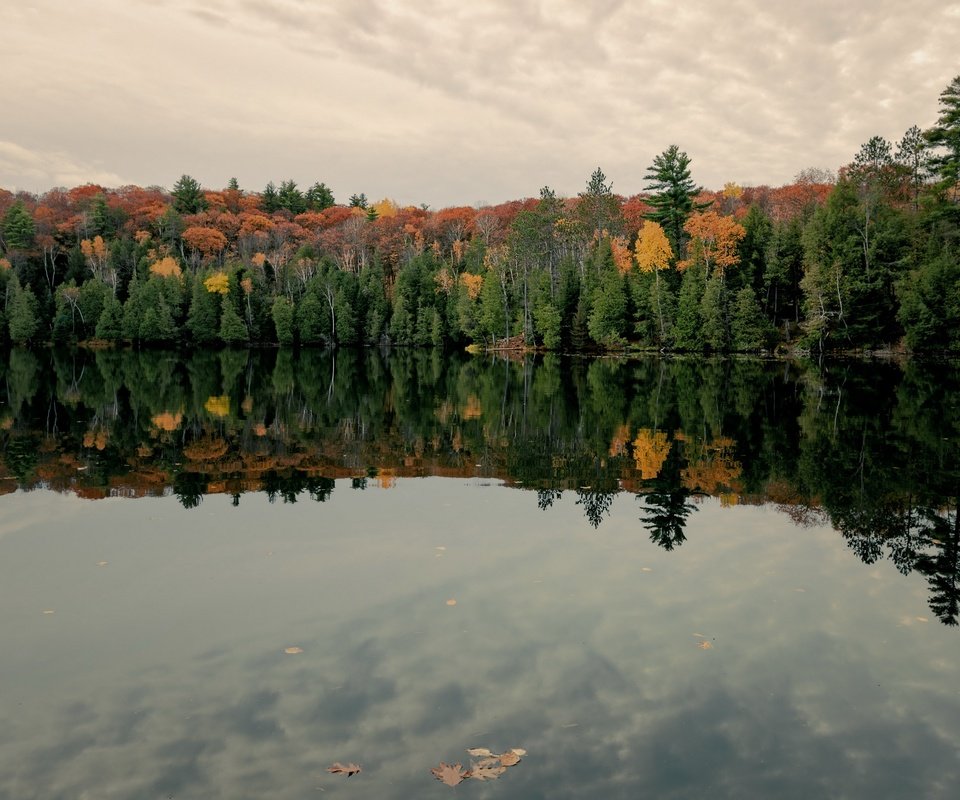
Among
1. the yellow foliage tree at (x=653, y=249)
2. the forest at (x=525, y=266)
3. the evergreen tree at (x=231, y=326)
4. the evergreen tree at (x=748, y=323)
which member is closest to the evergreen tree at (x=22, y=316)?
the forest at (x=525, y=266)

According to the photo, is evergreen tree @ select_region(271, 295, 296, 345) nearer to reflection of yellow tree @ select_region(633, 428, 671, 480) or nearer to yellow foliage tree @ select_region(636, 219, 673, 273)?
yellow foliage tree @ select_region(636, 219, 673, 273)

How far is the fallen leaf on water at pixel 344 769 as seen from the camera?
6.32 metres

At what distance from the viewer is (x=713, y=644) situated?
8.71 metres

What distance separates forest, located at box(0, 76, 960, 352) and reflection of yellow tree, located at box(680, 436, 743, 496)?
4977 centimetres

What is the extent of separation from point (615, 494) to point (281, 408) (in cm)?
1958

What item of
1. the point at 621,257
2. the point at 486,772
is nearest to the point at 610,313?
the point at 621,257

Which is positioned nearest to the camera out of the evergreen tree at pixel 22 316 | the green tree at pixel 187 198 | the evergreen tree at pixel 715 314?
the evergreen tree at pixel 715 314

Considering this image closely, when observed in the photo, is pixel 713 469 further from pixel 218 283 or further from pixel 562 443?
pixel 218 283

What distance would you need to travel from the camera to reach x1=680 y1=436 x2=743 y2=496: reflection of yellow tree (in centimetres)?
1650

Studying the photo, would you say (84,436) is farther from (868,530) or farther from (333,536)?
(868,530)

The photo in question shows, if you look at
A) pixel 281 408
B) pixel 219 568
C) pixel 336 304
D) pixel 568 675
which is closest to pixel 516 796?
pixel 568 675

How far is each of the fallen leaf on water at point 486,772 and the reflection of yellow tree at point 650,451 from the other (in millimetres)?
11848

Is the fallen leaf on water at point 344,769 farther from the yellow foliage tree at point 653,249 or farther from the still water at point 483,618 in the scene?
the yellow foliage tree at point 653,249

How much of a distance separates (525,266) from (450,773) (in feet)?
280
